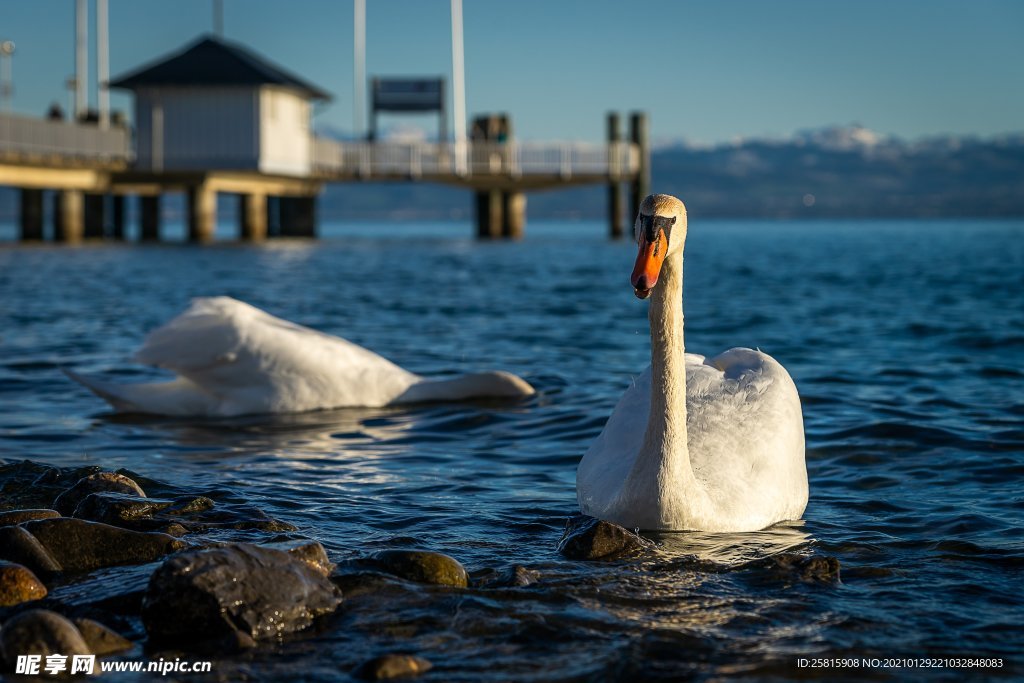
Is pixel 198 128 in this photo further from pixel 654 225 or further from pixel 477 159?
pixel 654 225

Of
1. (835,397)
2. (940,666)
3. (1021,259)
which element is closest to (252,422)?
(835,397)

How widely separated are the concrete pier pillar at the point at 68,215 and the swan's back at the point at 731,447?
35.3 meters

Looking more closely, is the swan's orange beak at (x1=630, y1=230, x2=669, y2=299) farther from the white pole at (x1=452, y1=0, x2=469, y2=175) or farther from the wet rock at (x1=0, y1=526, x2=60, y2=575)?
the white pole at (x1=452, y1=0, x2=469, y2=175)

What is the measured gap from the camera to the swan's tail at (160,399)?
411 inches

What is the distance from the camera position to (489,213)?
A: 49.8 meters

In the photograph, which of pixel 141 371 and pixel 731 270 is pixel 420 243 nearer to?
pixel 731 270

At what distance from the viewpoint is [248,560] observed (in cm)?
519

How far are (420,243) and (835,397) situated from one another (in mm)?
40285

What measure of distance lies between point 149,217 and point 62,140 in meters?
10.9

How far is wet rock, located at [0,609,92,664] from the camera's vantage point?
4594mm

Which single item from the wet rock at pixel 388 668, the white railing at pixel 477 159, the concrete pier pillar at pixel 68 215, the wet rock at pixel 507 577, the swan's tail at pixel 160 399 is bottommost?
the wet rock at pixel 388 668

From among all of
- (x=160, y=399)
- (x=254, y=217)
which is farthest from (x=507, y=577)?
(x=254, y=217)

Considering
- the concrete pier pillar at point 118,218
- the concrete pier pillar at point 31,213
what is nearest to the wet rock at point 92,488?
the concrete pier pillar at point 31,213

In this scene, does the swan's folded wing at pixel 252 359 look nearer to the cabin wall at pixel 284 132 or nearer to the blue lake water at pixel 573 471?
the blue lake water at pixel 573 471
